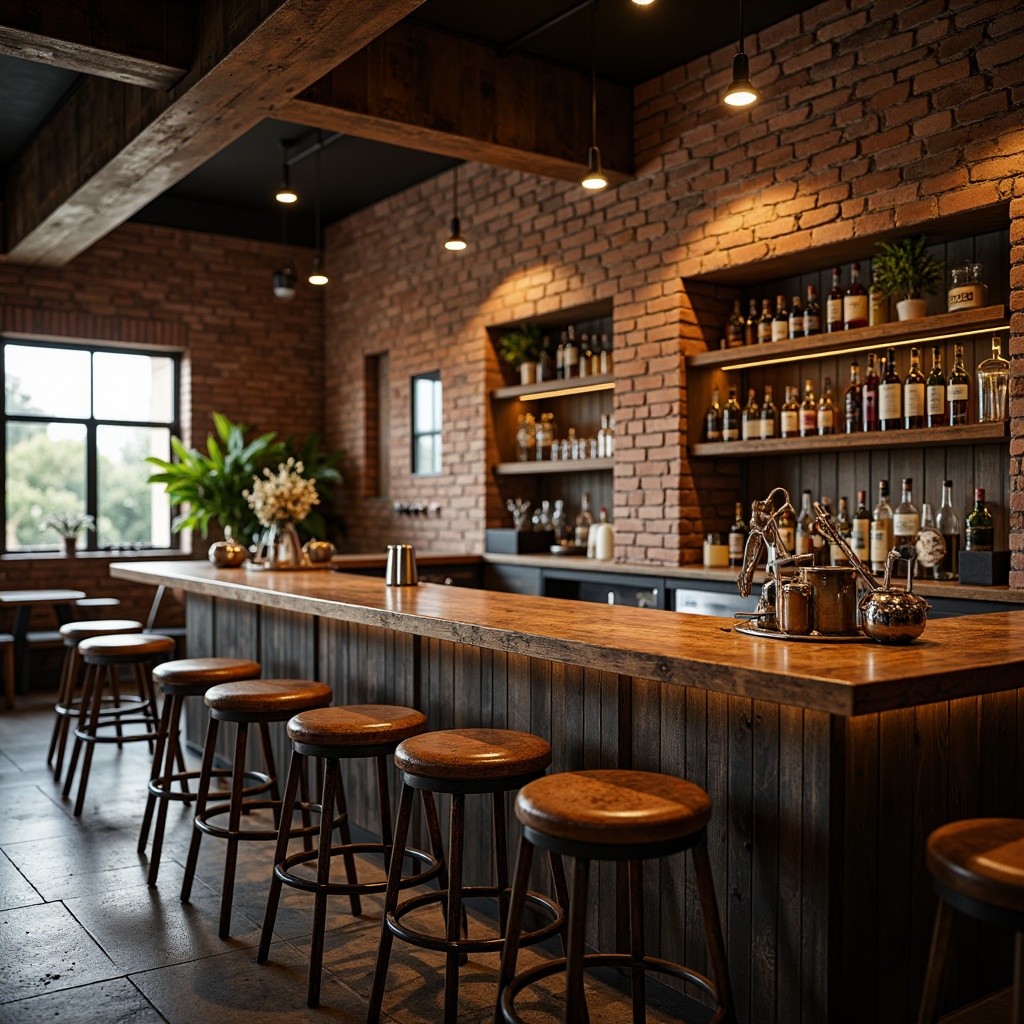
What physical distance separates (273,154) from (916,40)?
4131 mm

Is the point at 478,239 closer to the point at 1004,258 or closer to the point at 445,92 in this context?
the point at 445,92

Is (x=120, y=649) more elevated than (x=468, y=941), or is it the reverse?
(x=120, y=649)

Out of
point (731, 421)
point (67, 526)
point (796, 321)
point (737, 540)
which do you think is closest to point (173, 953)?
point (737, 540)

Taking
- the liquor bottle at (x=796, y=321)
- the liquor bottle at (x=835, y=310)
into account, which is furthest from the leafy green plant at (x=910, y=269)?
the liquor bottle at (x=796, y=321)

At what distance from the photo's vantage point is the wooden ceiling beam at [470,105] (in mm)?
4590

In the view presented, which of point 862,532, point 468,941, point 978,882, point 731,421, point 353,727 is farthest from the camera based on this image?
point 731,421

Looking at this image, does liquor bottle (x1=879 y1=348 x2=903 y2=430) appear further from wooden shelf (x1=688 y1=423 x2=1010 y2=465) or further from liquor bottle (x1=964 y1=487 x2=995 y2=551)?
liquor bottle (x1=964 y1=487 x2=995 y2=551)

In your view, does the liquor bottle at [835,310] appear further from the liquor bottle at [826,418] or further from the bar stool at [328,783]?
the bar stool at [328,783]

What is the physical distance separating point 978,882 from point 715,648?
74cm

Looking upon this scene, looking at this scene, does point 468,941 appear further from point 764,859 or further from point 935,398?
point 935,398

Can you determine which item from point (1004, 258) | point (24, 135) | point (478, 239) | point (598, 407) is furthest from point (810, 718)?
→ point (24, 135)

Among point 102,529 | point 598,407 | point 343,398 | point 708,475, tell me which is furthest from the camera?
point 343,398

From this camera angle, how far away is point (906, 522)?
4457 mm

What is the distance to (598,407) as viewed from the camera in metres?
6.38
